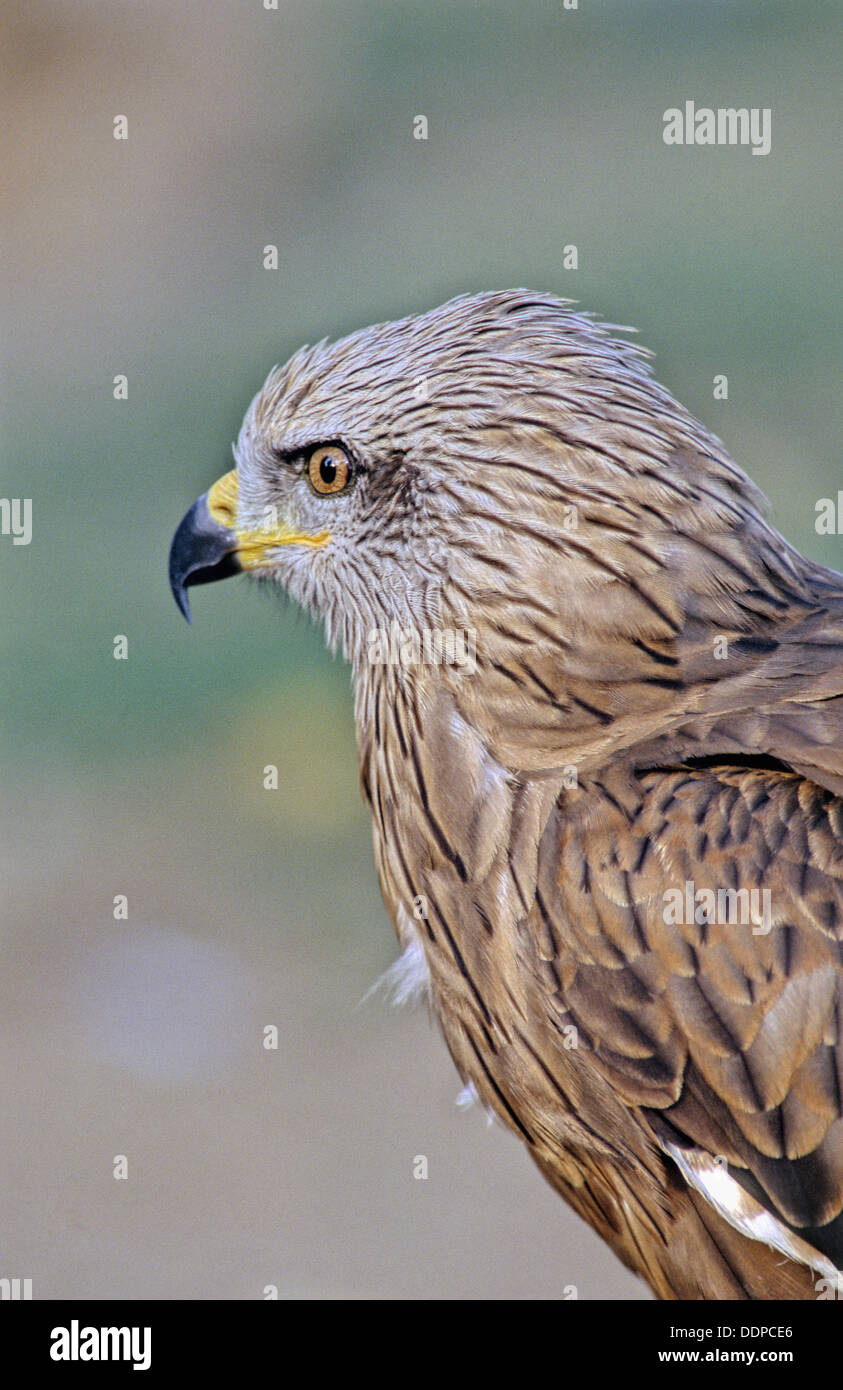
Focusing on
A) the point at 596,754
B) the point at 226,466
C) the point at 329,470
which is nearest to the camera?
the point at 596,754

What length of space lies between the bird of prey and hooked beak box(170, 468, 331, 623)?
0.35 ft

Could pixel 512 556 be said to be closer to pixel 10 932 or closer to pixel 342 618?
pixel 342 618

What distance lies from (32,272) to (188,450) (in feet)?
10.5

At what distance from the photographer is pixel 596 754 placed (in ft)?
9.74

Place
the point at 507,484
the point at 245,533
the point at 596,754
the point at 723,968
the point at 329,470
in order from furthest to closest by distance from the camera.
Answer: the point at 245,533 → the point at 329,470 → the point at 507,484 → the point at 596,754 → the point at 723,968

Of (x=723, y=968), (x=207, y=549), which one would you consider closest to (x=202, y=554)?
(x=207, y=549)

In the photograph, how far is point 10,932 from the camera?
7.80 meters

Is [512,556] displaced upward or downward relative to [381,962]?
upward

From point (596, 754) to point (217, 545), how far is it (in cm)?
111

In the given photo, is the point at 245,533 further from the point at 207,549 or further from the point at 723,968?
the point at 723,968

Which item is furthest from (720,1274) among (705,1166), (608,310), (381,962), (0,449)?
(0,449)

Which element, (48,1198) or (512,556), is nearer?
(512,556)

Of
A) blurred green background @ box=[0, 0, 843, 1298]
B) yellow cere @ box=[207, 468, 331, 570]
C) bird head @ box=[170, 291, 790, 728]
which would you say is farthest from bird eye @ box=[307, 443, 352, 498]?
blurred green background @ box=[0, 0, 843, 1298]

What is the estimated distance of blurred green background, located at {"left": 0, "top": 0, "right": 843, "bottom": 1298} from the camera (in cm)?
625
